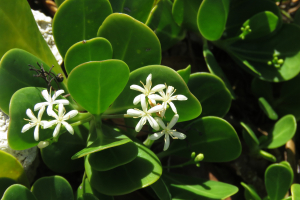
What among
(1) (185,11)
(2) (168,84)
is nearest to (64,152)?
(2) (168,84)

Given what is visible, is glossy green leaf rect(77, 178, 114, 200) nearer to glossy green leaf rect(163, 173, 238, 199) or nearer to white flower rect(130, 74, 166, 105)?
glossy green leaf rect(163, 173, 238, 199)

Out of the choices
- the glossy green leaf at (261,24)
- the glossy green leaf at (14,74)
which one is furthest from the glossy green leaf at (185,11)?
the glossy green leaf at (14,74)

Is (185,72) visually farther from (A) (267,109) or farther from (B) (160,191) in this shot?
(A) (267,109)

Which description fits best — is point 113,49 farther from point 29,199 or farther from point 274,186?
point 274,186

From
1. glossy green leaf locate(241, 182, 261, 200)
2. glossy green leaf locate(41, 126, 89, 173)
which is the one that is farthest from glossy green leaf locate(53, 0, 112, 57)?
glossy green leaf locate(241, 182, 261, 200)

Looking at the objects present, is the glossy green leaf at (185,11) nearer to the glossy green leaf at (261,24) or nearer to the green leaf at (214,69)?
the green leaf at (214,69)
